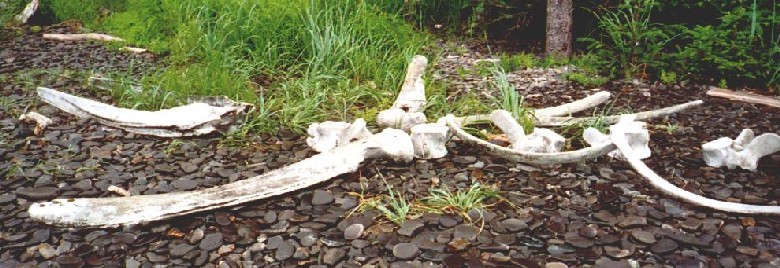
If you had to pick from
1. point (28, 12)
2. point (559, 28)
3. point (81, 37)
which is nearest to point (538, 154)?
point (559, 28)

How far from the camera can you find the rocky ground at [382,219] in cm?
221

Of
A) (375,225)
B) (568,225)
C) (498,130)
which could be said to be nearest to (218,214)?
(375,225)

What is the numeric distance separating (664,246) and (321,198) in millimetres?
1224

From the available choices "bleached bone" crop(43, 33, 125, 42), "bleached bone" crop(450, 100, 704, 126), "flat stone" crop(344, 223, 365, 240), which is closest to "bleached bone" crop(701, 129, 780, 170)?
"bleached bone" crop(450, 100, 704, 126)

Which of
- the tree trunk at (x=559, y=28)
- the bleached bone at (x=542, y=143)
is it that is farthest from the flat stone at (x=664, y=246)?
the tree trunk at (x=559, y=28)

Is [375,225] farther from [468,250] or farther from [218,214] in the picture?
[218,214]

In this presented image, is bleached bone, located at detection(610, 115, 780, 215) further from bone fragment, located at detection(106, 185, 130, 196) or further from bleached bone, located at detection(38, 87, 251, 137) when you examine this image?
bone fragment, located at detection(106, 185, 130, 196)

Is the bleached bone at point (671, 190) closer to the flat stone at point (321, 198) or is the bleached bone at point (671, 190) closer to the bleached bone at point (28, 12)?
the flat stone at point (321, 198)

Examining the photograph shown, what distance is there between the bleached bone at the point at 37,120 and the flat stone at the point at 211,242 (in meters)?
1.58

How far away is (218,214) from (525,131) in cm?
147

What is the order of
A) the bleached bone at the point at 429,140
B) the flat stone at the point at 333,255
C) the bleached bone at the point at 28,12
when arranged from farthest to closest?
the bleached bone at the point at 28,12, the bleached bone at the point at 429,140, the flat stone at the point at 333,255

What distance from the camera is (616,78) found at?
14.2 feet

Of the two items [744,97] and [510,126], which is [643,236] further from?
[744,97]

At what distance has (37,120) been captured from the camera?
3.46 meters
